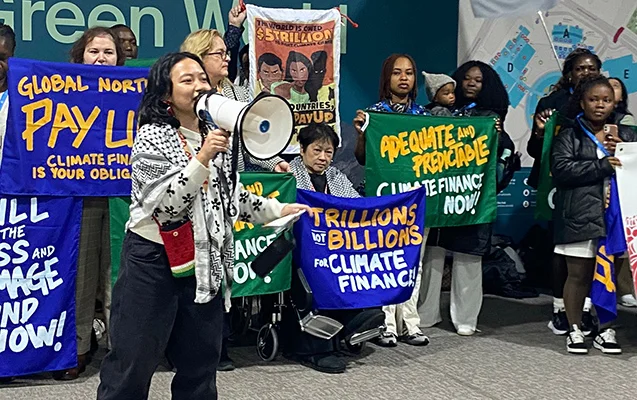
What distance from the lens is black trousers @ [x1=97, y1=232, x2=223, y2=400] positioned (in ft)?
9.19

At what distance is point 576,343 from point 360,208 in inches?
55.9

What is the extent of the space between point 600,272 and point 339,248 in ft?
4.79

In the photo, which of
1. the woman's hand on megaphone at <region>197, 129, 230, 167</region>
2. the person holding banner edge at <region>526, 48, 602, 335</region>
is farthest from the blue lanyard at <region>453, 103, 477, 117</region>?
the woman's hand on megaphone at <region>197, 129, 230, 167</region>

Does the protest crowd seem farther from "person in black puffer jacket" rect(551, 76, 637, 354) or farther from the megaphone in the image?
the megaphone

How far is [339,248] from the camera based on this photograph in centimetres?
473

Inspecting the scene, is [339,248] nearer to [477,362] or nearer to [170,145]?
[477,362]

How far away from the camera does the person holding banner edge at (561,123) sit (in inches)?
215

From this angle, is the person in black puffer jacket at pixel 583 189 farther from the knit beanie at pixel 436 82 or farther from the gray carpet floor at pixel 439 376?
the knit beanie at pixel 436 82

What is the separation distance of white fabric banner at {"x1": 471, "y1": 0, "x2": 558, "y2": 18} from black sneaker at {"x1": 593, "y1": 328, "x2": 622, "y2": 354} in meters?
2.08

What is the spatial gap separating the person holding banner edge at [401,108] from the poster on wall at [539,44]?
194 cm

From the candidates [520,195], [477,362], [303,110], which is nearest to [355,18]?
[303,110]

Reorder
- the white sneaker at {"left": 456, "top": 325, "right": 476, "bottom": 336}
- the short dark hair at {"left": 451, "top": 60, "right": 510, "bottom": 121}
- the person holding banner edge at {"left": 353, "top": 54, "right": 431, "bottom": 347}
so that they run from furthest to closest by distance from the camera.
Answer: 1. the short dark hair at {"left": 451, "top": 60, "right": 510, "bottom": 121}
2. the white sneaker at {"left": 456, "top": 325, "right": 476, "bottom": 336}
3. the person holding banner edge at {"left": 353, "top": 54, "right": 431, "bottom": 347}

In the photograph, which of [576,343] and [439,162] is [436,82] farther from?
[576,343]

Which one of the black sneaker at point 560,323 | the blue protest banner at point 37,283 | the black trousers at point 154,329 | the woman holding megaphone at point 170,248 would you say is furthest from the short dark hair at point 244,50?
the black trousers at point 154,329
